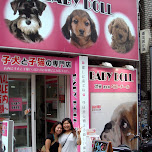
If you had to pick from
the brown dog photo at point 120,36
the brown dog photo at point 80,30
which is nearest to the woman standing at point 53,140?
the brown dog photo at point 80,30

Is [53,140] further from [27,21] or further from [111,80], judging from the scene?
[111,80]

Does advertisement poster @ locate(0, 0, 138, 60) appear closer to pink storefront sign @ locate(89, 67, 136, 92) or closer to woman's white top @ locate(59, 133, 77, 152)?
pink storefront sign @ locate(89, 67, 136, 92)

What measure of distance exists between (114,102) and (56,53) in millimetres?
2944

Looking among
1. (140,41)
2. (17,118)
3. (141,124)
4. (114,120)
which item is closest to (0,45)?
(17,118)

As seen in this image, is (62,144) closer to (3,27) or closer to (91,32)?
(3,27)

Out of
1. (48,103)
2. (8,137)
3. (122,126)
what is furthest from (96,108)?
(8,137)

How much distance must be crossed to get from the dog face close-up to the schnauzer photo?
4046 mm

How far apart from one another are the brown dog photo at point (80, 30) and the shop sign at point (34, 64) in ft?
2.23

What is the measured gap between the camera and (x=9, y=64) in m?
6.86

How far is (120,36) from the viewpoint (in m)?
9.23

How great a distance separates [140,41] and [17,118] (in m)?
6.01

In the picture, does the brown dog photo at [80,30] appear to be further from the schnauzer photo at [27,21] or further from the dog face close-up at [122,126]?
the dog face close-up at [122,126]

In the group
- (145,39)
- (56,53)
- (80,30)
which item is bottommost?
(56,53)

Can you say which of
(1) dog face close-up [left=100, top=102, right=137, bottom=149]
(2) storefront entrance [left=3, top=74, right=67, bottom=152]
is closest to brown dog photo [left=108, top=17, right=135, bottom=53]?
(1) dog face close-up [left=100, top=102, right=137, bottom=149]
